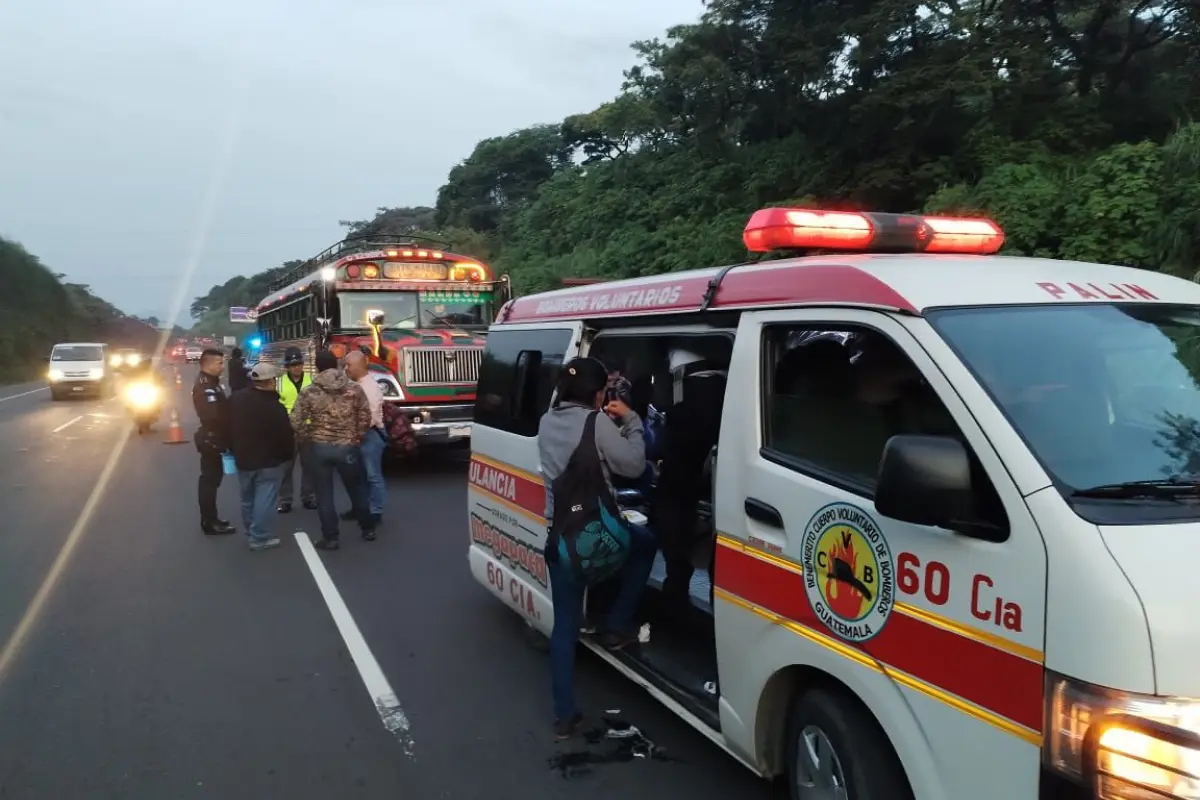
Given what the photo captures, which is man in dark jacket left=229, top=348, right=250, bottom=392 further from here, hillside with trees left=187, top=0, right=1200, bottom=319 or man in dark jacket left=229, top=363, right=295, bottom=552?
hillside with trees left=187, top=0, right=1200, bottom=319

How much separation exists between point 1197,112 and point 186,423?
2108cm

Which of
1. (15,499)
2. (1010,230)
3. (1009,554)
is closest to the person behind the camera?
(1009,554)

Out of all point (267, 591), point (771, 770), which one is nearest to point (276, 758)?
point (771, 770)

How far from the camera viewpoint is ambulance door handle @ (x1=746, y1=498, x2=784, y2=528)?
10.2 feet

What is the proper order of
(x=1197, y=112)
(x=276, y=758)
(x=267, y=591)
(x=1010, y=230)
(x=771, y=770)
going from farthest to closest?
1. (x=1197, y=112)
2. (x=1010, y=230)
3. (x=267, y=591)
4. (x=276, y=758)
5. (x=771, y=770)

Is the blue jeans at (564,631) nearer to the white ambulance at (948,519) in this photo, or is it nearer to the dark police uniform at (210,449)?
the white ambulance at (948,519)

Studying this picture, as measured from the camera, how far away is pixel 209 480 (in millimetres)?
8898

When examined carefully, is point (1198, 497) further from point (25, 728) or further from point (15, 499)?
point (15, 499)

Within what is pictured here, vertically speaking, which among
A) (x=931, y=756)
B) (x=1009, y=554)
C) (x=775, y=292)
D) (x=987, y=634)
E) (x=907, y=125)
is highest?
(x=907, y=125)

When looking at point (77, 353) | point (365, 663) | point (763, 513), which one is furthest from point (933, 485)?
point (77, 353)

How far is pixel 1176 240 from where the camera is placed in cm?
1105

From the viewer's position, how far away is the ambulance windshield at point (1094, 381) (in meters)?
2.41

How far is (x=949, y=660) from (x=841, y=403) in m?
0.97

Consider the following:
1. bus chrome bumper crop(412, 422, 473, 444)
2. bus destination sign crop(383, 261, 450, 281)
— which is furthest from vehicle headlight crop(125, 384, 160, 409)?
bus chrome bumper crop(412, 422, 473, 444)
